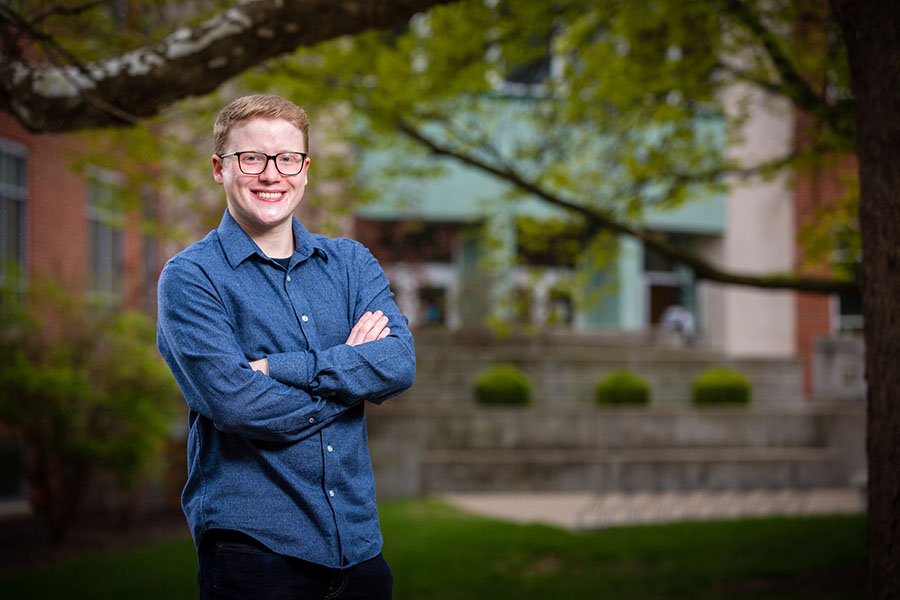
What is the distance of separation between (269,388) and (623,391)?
13.9 meters

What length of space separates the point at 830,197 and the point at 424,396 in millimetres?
9839

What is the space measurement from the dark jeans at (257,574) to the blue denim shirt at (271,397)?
0.03 metres

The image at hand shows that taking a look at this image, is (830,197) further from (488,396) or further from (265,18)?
(265,18)

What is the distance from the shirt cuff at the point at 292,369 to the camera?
2137 mm

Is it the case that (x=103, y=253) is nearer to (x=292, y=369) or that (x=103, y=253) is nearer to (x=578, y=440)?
(x=578, y=440)

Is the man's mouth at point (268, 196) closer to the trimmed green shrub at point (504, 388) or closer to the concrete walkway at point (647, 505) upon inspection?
the concrete walkway at point (647, 505)

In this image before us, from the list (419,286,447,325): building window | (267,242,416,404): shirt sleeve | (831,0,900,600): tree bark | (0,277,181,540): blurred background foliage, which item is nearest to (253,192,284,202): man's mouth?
(267,242,416,404): shirt sleeve

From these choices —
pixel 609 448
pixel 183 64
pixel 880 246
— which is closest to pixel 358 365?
pixel 183 64

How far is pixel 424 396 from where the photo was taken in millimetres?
16219

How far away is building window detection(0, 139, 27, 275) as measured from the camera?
1138cm

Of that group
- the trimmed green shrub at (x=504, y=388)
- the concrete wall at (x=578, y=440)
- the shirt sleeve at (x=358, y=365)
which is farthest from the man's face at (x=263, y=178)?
the trimmed green shrub at (x=504, y=388)

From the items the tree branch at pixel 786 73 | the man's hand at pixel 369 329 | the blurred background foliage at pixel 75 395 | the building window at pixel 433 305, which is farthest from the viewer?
the building window at pixel 433 305

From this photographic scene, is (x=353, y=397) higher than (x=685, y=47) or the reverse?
the reverse

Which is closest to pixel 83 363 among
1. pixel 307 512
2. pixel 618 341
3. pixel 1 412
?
pixel 1 412
